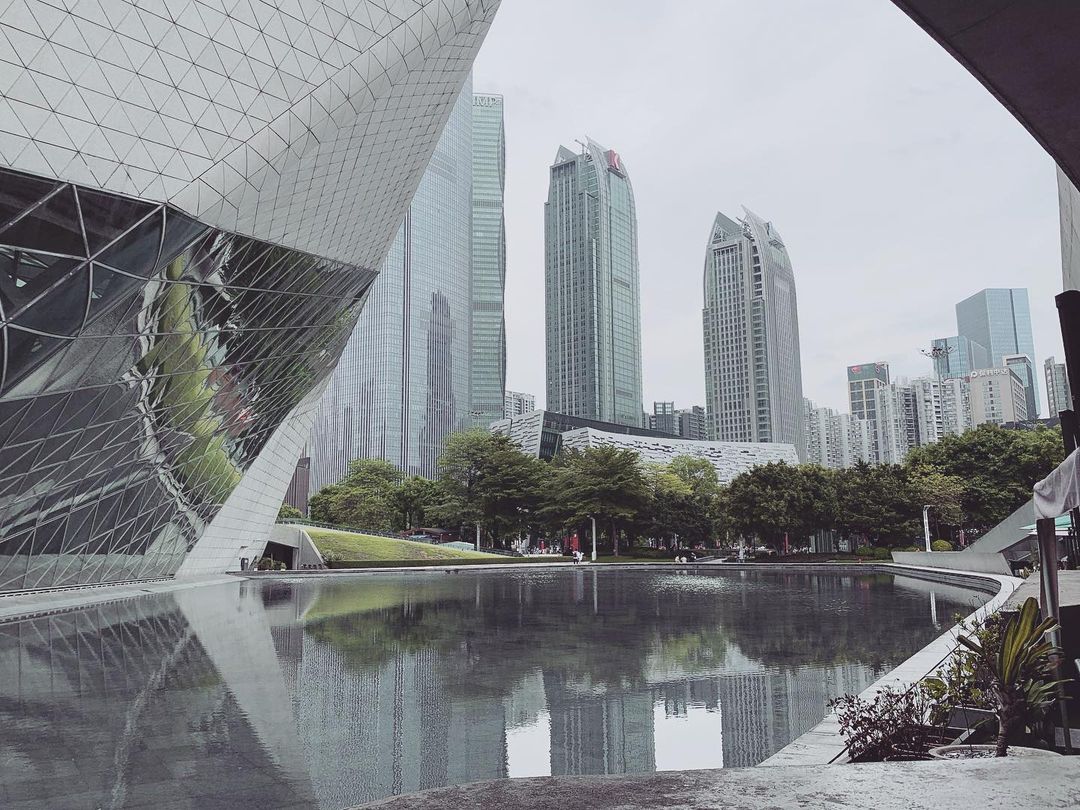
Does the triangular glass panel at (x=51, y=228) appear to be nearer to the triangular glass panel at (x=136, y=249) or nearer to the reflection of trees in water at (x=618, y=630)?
the triangular glass panel at (x=136, y=249)

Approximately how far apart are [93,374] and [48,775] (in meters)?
14.7

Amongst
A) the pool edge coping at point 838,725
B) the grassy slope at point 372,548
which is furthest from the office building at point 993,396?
the pool edge coping at point 838,725

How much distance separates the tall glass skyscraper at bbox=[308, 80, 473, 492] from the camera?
481 feet

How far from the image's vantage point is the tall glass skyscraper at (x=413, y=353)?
146750mm

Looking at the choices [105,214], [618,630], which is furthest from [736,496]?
[105,214]

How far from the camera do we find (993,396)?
16450cm

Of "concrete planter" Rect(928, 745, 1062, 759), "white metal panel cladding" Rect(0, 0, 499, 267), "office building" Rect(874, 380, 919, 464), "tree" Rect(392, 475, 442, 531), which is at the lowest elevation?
"concrete planter" Rect(928, 745, 1062, 759)

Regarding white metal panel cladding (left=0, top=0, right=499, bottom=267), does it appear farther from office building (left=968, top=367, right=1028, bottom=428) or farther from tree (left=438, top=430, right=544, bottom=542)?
office building (left=968, top=367, right=1028, bottom=428)

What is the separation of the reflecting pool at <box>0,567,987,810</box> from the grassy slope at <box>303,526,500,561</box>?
119ft

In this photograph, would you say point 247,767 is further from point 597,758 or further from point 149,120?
point 149,120

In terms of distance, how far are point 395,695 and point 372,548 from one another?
50.1 meters

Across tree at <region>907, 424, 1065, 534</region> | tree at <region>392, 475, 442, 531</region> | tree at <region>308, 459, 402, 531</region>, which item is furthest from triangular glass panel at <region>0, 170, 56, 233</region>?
tree at <region>392, 475, 442, 531</region>

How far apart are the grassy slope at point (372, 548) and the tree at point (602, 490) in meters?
7.92

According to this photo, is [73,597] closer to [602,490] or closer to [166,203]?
[166,203]
